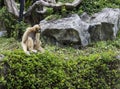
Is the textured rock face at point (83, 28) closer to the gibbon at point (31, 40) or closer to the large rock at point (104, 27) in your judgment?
the large rock at point (104, 27)

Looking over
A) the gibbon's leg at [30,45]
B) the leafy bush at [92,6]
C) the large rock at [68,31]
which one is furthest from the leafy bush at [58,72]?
the leafy bush at [92,6]

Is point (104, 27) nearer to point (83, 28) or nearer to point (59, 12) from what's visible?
point (83, 28)

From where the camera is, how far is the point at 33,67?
28.2 ft

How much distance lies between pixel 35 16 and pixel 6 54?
4.96 metres

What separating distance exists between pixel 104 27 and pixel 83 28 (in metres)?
0.88

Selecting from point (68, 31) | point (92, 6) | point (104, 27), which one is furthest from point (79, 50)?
point (92, 6)


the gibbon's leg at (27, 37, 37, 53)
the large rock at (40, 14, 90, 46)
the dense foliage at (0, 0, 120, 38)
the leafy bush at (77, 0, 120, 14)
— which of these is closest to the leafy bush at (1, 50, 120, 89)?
the gibbon's leg at (27, 37, 37, 53)

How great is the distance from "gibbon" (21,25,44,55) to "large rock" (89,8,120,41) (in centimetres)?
332

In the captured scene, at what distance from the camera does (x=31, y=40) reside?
8945mm

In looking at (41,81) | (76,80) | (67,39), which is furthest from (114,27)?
(41,81)

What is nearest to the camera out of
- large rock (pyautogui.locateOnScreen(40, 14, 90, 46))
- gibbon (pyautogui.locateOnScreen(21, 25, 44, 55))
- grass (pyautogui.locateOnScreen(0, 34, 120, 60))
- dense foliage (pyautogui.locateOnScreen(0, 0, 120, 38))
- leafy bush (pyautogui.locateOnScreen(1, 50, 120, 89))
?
leafy bush (pyautogui.locateOnScreen(1, 50, 120, 89))

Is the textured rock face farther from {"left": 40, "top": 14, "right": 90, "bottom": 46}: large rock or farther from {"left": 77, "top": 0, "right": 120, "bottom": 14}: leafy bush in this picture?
{"left": 77, "top": 0, "right": 120, "bottom": 14}: leafy bush

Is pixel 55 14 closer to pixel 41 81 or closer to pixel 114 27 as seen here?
pixel 114 27

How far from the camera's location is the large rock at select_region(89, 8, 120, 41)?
12.0m
